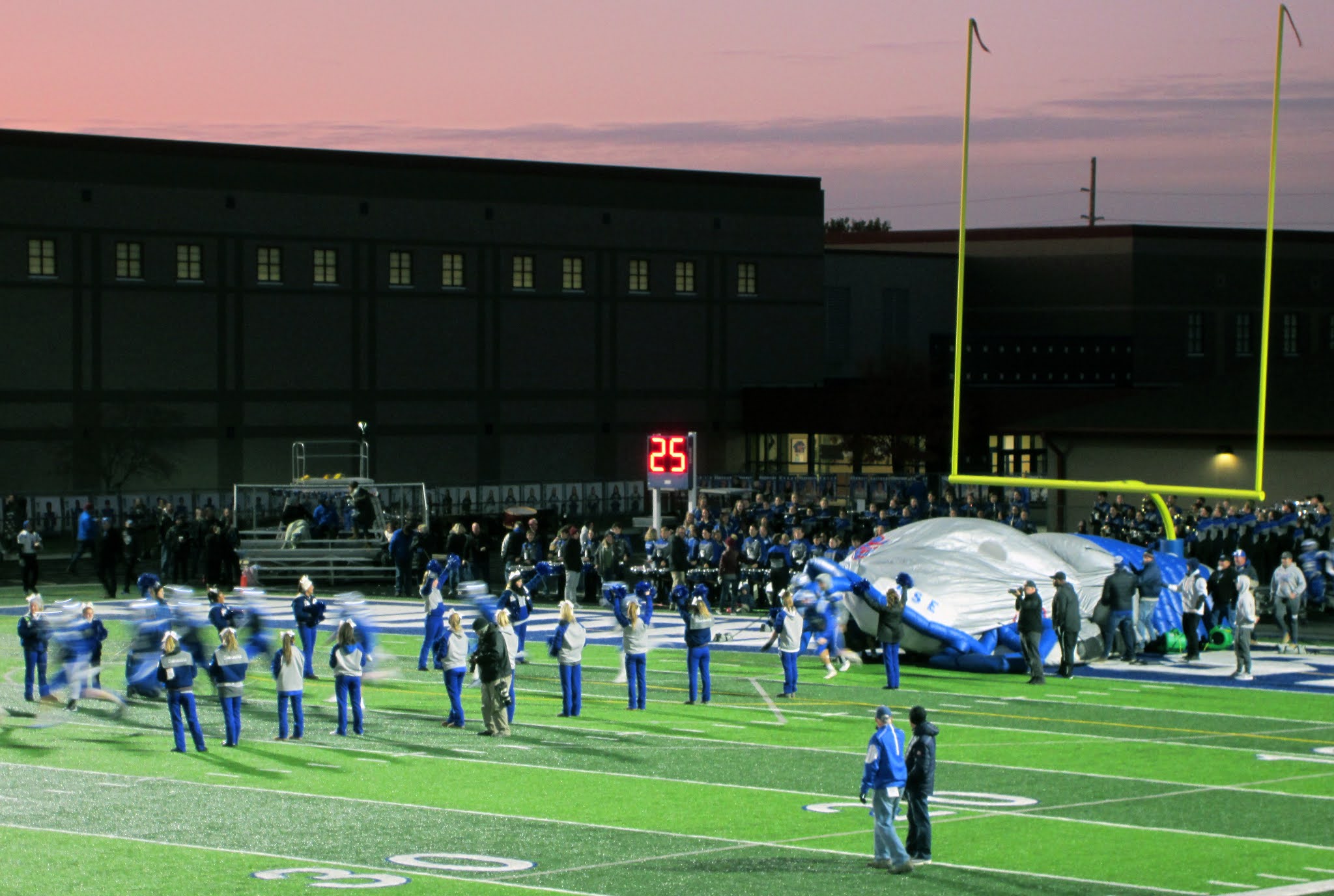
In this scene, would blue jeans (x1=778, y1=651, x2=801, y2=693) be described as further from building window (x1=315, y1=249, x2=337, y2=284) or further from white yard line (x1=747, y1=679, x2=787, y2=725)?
building window (x1=315, y1=249, x2=337, y2=284)

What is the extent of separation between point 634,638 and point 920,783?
9022 millimetres

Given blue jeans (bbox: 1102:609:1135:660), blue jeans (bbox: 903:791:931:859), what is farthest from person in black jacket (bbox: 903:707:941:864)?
blue jeans (bbox: 1102:609:1135:660)

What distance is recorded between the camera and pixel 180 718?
68.8 feet

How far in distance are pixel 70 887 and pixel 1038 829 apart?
7699 millimetres

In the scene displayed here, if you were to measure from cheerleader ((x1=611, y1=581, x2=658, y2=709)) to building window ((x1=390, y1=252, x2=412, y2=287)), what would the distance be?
42179 millimetres

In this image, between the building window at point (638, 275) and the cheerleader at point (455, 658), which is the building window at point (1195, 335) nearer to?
the building window at point (638, 275)

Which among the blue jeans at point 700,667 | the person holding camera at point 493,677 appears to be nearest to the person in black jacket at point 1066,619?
the blue jeans at point 700,667

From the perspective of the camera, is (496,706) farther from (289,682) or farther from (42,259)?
(42,259)

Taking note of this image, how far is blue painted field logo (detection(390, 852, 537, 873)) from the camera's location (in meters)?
15.3

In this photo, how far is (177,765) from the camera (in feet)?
65.7

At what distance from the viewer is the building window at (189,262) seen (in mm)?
61312

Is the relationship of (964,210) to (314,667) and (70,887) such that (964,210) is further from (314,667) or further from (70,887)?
(70,887)

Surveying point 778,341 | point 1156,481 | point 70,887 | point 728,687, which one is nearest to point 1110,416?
point 1156,481

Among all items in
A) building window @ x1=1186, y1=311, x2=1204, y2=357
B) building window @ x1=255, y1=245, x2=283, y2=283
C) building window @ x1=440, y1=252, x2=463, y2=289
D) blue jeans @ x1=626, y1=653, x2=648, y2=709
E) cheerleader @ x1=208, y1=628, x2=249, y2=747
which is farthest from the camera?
building window @ x1=1186, y1=311, x2=1204, y2=357
